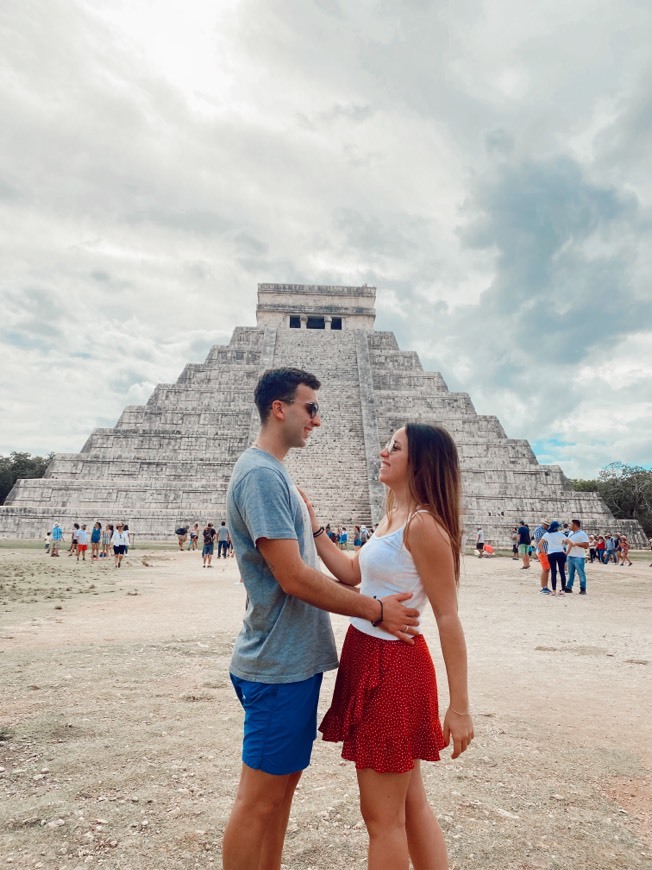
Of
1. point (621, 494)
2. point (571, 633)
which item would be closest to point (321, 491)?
point (571, 633)

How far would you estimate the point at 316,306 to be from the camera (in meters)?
40.3

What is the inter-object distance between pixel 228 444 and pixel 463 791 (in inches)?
1005

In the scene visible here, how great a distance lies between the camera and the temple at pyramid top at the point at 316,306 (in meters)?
40.0

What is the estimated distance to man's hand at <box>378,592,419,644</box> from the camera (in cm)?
201

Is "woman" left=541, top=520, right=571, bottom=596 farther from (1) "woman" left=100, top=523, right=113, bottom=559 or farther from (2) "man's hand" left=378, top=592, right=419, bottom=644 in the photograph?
(1) "woman" left=100, top=523, right=113, bottom=559

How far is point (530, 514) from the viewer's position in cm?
2511

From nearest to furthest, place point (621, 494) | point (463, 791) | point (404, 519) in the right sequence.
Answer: point (404, 519), point (463, 791), point (621, 494)

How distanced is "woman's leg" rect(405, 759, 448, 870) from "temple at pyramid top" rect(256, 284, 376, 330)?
38.9 metres

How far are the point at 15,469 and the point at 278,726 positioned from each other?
50.4 metres

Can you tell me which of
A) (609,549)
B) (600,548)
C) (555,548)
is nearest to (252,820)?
(555,548)

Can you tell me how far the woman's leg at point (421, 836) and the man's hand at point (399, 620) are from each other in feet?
1.53

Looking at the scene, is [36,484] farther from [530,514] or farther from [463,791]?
[463,791]

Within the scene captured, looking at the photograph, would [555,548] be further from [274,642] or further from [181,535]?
[181,535]

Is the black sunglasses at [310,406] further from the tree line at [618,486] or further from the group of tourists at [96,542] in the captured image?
the tree line at [618,486]
